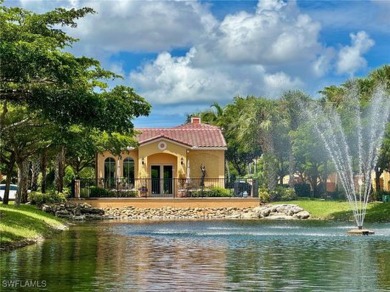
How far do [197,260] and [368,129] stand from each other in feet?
111

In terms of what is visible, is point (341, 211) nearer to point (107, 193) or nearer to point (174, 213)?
point (174, 213)

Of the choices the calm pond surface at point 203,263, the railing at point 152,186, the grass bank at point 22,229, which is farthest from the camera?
the railing at point 152,186

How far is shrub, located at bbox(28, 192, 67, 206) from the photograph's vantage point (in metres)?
43.6

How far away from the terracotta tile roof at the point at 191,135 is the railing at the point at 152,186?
9.68 ft

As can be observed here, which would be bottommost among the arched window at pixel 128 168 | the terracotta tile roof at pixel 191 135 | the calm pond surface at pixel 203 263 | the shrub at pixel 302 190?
the calm pond surface at pixel 203 263

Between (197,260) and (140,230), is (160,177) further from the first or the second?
(197,260)

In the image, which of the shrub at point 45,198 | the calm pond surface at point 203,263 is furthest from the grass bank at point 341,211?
the shrub at point 45,198

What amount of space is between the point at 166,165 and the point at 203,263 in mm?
38495

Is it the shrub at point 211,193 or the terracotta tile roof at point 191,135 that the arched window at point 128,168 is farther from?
the shrub at point 211,193

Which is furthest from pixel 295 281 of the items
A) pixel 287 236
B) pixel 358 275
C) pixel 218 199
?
pixel 218 199

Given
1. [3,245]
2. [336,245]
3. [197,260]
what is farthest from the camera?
[336,245]

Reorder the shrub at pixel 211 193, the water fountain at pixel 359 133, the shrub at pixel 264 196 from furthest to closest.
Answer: the shrub at pixel 264 196 → the shrub at pixel 211 193 → the water fountain at pixel 359 133

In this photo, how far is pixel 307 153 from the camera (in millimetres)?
56250

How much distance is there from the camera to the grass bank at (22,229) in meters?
22.1
